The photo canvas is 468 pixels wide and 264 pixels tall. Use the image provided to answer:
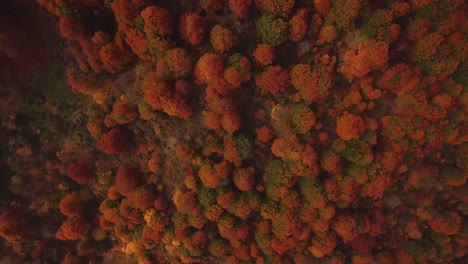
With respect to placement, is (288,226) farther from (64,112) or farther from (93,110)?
(64,112)

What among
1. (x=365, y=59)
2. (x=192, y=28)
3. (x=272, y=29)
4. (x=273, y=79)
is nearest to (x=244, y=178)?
(x=273, y=79)

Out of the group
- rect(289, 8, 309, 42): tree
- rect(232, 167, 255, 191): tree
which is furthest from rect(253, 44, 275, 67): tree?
rect(232, 167, 255, 191): tree

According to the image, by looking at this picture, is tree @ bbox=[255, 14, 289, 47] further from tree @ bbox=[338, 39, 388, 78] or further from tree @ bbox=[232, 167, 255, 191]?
tree @ bbox=[232, 167, 255, 191]

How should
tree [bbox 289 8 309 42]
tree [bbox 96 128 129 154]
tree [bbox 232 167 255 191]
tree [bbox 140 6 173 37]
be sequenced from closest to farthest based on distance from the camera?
1. tree [bbox 289 8 309 42]
2. tree [bbox 140 6 173 37]
3. tree [bbox 232 167 255 191]
4. tree [bbox 96 128 129 154]

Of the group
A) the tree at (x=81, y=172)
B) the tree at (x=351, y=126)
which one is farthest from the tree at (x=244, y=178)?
the tree at (x=81, y=172)

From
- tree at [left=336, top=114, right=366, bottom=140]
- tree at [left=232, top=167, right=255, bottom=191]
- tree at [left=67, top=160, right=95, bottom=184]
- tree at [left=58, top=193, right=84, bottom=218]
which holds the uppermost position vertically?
tree at [left=336, top=114, right=366, bottom=140]

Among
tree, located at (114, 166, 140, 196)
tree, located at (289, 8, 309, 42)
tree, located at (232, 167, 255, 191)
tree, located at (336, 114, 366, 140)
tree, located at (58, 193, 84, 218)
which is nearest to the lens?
tree, located at (289, 8, 309, 42)

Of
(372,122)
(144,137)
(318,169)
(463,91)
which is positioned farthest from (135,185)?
(463,91)

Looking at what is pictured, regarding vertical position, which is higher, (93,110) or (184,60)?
(184,60)
